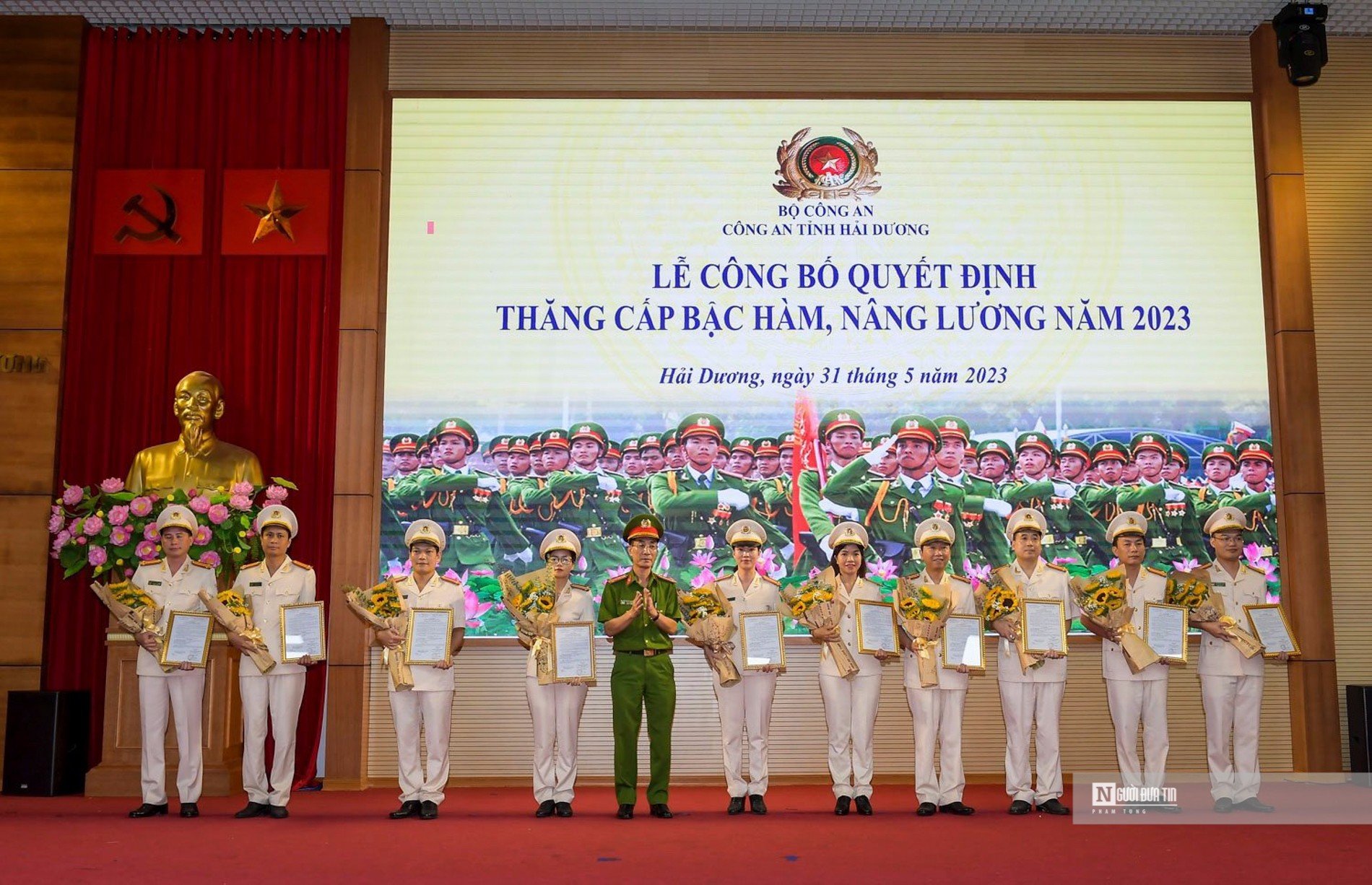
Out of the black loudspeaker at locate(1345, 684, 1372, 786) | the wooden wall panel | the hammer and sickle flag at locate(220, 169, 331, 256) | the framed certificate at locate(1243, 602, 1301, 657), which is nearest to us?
the framed certificate at locate(1243, 602, 1301, 657)

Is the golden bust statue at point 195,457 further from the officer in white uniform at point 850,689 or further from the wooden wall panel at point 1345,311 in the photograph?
the wooden wall panel at point 1345,311

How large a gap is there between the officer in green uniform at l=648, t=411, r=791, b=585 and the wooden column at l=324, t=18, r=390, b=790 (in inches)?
81.4

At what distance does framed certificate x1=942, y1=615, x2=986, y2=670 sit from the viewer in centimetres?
691

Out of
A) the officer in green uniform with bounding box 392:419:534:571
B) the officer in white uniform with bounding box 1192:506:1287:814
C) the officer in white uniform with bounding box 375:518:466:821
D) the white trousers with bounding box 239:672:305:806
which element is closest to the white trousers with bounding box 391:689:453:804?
the officer in white uniform with bounding box 375:518:466:821

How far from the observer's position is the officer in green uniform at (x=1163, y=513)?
859 centimetres

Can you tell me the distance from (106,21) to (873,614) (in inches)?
286

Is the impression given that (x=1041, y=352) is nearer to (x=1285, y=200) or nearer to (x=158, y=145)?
(x=1285, y=200)

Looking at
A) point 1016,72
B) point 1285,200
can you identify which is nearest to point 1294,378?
point 1285,200

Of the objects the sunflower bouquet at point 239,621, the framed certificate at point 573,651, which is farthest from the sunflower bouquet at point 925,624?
the sunflower bouquet at point 239,621

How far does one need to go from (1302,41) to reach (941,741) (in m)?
5.74

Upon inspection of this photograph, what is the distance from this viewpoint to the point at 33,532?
28.5 ft

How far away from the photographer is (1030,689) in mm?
7062

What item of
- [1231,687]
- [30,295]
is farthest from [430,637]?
[1231,687]

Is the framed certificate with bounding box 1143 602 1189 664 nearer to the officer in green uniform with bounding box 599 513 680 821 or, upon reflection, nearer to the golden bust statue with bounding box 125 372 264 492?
the officer in green uniform with bounding box 599 513 680 821
